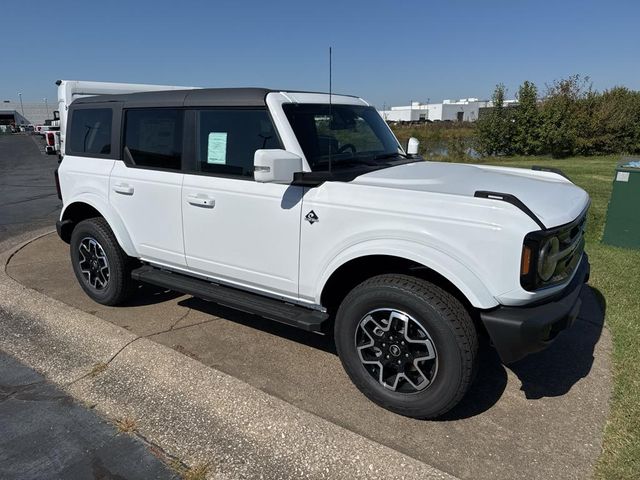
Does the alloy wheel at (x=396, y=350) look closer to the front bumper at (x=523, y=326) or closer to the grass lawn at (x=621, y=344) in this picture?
the front bumper at (x=523, y=326)

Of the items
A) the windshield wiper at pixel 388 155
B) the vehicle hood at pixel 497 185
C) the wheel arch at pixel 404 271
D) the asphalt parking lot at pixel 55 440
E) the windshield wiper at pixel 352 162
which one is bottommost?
the asphalt parking lot at pixel 55 440

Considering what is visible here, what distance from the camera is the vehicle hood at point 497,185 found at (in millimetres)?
2805

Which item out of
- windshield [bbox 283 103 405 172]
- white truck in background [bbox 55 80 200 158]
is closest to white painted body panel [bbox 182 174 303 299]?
windshield [bbox 283 103 405 172]

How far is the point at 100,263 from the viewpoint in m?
4.76

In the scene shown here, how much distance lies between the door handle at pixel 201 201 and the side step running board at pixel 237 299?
670 mm

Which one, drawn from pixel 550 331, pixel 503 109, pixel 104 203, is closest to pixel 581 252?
pixel 550 331

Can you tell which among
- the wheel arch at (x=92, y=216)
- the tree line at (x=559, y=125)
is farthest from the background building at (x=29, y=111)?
the wheel arch at (x=92, y=216)

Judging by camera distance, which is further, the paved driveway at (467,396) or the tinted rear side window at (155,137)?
the tinted rear side window at (155,137)

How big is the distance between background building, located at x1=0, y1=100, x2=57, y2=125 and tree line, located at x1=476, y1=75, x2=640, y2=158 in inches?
4001

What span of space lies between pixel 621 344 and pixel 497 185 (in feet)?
6.16

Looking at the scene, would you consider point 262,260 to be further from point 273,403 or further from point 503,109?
point 503,109

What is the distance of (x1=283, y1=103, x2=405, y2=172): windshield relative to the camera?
3.50m

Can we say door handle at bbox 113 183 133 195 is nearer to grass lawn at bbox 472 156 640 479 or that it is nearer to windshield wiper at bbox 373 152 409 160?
windshield wiper at bbox 373 152 409 160

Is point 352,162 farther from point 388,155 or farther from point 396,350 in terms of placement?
point 396,350
